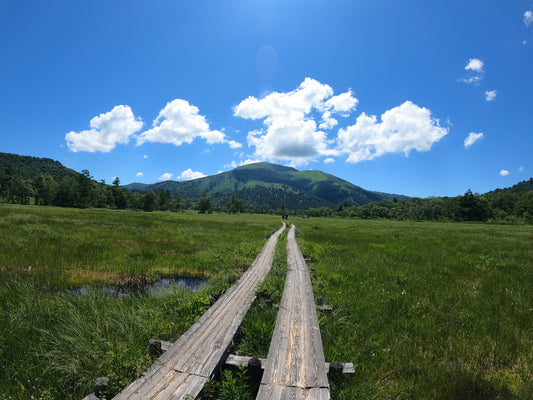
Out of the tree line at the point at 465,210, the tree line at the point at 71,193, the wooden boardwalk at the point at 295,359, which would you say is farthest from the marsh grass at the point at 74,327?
the tree line at the point at 465,210

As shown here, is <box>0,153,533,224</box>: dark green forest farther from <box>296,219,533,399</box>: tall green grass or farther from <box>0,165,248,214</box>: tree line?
<box>296,219,533,399</box>: tall green grass

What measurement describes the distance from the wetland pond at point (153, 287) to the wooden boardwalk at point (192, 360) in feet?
8.65

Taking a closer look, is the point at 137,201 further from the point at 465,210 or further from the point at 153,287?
the point at 465,210

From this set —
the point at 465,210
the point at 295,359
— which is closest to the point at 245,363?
the point at 295,359

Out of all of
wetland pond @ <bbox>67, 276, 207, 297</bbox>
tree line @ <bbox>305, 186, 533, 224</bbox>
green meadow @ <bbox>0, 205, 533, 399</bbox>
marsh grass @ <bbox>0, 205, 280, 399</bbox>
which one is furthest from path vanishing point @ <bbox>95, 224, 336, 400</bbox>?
tree line @ <bbox>305, 186, 533, 224</bbox>

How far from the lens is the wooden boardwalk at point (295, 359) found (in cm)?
281

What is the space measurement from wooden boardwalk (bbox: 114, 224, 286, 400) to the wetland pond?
2.64m

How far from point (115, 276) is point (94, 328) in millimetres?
5428

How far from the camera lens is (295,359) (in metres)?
3.44

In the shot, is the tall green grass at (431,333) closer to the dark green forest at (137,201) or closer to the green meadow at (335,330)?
the green meadow at (335,330)

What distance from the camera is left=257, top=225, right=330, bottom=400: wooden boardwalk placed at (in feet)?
9.21

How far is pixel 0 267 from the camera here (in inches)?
336

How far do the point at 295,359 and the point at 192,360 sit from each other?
156 cm

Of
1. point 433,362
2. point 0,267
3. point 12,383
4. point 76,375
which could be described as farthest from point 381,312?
point 0,267
